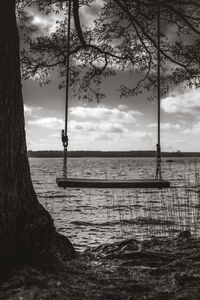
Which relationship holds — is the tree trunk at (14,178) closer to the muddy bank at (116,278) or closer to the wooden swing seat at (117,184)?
the muddy bank at (116,278)

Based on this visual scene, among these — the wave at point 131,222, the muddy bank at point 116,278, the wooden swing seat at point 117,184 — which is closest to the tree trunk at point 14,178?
the muddy bank at point 116,278

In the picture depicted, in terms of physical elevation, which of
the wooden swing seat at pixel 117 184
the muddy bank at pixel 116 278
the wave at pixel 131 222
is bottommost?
the wave at pixel 131 222

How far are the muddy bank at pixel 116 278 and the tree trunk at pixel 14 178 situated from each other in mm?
297

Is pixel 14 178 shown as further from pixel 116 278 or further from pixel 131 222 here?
pixel 131 222

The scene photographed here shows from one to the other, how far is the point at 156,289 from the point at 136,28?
688 centimetres

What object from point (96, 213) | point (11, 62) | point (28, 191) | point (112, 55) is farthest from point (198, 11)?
point (96, 213)

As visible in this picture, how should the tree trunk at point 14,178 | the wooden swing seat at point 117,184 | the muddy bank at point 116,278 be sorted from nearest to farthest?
the muddy bank at point 116,278
the tree trunk at point 14,178
the wooden swing seat at point 117,184

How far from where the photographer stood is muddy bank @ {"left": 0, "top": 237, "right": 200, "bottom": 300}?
185 inches

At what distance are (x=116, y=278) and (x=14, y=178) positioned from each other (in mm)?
1876

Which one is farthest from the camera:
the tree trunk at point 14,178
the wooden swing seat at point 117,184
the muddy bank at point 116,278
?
the wooden swing seat at point 117,184

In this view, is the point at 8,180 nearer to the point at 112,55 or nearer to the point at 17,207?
the point at 17,207

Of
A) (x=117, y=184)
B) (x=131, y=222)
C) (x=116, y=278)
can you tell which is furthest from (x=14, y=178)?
(x=131, y=222)

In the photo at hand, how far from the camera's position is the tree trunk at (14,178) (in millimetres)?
5164

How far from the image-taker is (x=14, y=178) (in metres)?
5.30
